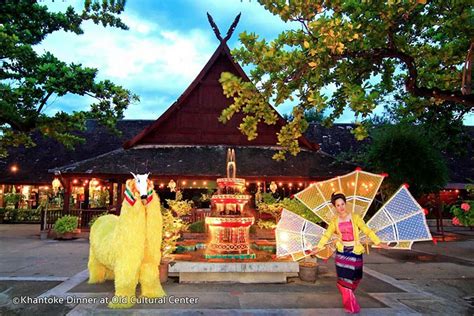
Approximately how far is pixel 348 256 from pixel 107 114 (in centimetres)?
1061

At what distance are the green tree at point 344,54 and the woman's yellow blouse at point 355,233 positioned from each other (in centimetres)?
155

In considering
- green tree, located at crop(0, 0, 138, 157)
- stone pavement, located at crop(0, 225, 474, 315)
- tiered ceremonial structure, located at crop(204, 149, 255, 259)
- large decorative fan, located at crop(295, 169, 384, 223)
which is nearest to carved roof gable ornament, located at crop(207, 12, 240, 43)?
green tree, located at crop(0, 0, 138, 157)

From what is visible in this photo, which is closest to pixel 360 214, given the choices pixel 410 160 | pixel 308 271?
pixel 308 271

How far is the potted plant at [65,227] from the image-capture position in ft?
48.5

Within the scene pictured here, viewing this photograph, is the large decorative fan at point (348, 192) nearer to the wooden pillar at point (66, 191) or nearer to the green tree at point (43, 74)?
the green tree at point (43, 74)

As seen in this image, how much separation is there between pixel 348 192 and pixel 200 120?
502 inches

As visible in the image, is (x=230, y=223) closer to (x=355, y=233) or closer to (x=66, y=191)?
(x=355, y=233)

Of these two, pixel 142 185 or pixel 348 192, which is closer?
pixel 142 185

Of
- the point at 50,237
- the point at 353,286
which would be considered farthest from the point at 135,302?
the point at 50,237

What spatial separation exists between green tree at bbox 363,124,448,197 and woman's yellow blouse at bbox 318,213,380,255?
1177 cm

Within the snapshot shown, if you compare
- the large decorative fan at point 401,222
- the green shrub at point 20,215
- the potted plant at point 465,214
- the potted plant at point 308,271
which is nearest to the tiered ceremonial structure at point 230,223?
the potted plant at point 308,271

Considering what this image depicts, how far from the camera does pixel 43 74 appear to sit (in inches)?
419

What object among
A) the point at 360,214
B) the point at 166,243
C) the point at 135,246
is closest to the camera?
the point at 135,246

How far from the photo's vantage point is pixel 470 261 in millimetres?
10625
